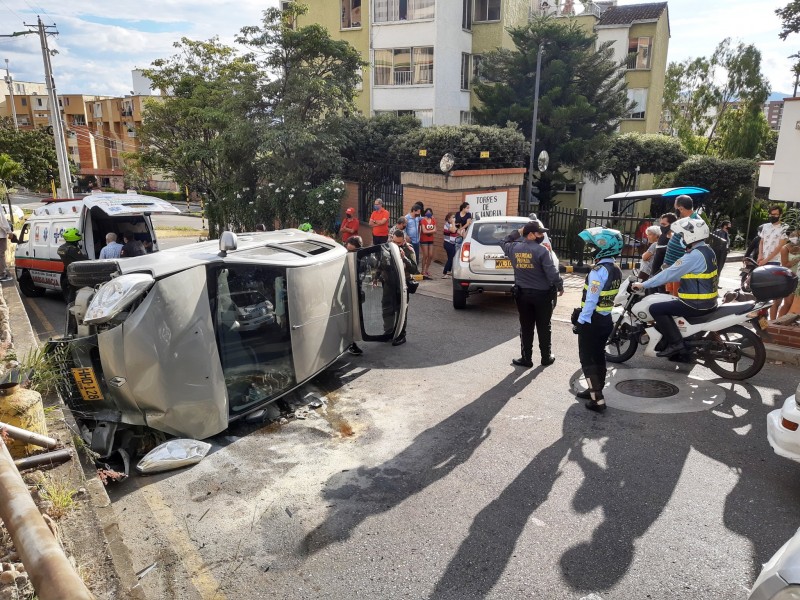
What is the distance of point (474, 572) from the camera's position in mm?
3709

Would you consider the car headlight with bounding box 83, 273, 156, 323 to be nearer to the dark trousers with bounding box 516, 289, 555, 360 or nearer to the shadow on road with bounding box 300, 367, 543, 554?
the shadow on road with bounding box 300, 367, 543, 554

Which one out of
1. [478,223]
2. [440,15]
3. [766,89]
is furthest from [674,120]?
[478,223]

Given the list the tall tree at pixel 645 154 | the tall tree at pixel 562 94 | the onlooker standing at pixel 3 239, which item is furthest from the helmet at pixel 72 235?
the tall tree at pixel 645 154

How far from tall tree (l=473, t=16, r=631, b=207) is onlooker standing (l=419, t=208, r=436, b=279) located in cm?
1025

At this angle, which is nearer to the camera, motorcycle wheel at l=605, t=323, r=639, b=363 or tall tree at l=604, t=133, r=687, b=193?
motorcycle wheel at l=605, t=323, r=639, b=363

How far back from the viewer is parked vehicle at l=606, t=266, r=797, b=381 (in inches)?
241

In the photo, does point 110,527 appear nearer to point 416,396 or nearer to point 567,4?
point 416,396

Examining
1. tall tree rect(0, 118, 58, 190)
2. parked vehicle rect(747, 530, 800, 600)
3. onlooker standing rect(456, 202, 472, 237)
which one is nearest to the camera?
parked vehicle rect(747, 530, 800, 600)

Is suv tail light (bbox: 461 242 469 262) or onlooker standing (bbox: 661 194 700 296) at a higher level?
onlooker standing (bbox: 661 194 700 296)

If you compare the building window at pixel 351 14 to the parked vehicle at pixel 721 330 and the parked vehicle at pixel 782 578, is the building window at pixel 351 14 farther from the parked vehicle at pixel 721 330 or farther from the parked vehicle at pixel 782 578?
the parked vehicle at pixel 782 578

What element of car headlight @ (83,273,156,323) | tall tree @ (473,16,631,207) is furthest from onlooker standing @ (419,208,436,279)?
tall tree @ (473,16,631,207)

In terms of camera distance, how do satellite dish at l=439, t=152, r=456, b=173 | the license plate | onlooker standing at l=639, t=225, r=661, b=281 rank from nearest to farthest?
the license plate → onlooker standing at l=639, t=225, r=661, b=281 → satellite dish at l=439, t=152, r=456, b=173

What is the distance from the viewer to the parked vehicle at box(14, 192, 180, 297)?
1134cm

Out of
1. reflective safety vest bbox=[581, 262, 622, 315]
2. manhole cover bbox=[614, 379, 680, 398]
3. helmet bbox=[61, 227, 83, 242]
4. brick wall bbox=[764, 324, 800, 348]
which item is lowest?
manhole cover bbox=[614, 379, 680, 398]
